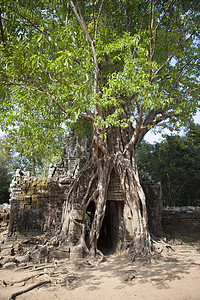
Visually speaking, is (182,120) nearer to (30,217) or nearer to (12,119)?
(12,119)

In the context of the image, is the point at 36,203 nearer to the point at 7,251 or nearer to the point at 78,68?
the point at 7,251

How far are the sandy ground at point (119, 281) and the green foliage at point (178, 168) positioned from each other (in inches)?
324

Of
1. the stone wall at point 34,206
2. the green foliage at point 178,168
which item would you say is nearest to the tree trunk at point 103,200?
the stone wall at point 34,206

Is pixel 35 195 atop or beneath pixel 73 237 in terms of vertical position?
atop

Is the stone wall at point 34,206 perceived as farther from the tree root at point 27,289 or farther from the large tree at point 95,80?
the tree root at point 27,289

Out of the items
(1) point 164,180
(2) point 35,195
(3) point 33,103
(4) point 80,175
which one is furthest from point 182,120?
(1) point 164,180

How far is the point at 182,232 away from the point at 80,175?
5168 mm

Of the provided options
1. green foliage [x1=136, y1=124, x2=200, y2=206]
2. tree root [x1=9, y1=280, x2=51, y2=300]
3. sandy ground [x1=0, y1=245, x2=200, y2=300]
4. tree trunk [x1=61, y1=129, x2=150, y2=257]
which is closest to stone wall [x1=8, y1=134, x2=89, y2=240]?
Result: tree trunk [x1=61, y1=129, x2=150, y2=257]

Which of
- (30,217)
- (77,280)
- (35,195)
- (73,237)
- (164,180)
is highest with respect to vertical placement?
(164,180)

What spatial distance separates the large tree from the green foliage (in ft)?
19.3

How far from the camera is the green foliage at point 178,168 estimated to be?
1287cm

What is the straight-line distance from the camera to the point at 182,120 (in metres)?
6.86

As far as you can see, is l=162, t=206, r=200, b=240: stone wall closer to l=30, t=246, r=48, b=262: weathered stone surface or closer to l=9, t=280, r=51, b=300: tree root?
l=30, t=246, r=48, b=262: weathered stone surface

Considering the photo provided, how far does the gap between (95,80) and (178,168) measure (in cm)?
911
